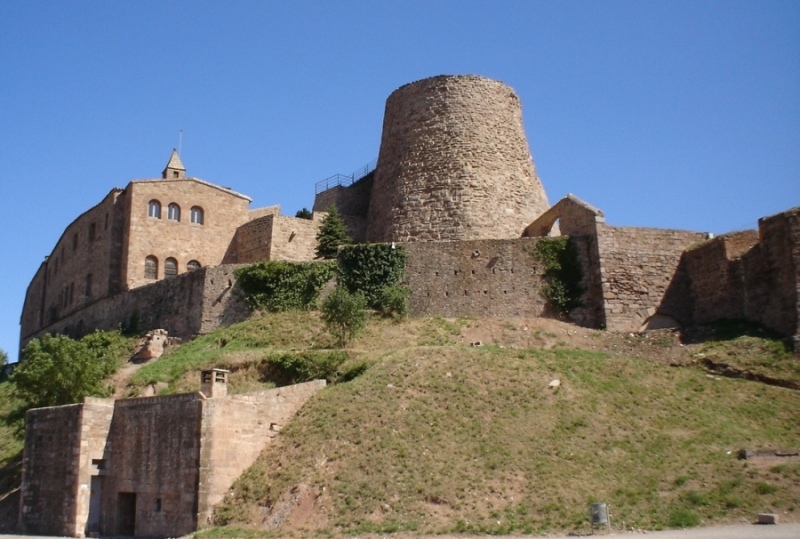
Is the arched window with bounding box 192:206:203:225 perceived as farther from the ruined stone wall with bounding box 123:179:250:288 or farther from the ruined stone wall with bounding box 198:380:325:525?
the ruined stone wall with bounding box 198:380:325:525

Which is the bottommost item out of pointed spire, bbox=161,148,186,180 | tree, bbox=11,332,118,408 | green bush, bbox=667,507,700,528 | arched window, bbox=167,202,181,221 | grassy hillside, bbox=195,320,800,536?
green bush, bbox=667,507,700,528

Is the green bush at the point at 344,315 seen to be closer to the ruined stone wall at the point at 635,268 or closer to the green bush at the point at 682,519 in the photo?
the ruined stone wall at the point at 635,268

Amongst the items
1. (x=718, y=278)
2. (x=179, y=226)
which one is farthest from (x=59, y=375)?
(x=718, y=278)

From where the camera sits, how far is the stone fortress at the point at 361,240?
25125 millimetres

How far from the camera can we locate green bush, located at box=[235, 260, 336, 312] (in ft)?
118

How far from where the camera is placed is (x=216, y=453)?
77.9ft

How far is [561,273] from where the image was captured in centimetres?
3391

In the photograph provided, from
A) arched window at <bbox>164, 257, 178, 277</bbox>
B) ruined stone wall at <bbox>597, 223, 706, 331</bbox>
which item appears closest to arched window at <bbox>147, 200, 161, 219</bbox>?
arched window at <bbox>164, 257, 178, 277</bbox>

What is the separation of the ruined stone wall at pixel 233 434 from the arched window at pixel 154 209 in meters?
20.4

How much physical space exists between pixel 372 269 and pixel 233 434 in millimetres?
12572

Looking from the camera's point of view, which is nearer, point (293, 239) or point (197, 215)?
point (293, 239)

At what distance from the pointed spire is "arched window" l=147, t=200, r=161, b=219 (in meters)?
4.35

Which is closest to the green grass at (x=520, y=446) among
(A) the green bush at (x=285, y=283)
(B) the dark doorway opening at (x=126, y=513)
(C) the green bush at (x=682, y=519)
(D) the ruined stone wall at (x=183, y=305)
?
(C) the green bush at (x=682, y=519)

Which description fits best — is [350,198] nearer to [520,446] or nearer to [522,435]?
[522,435]
